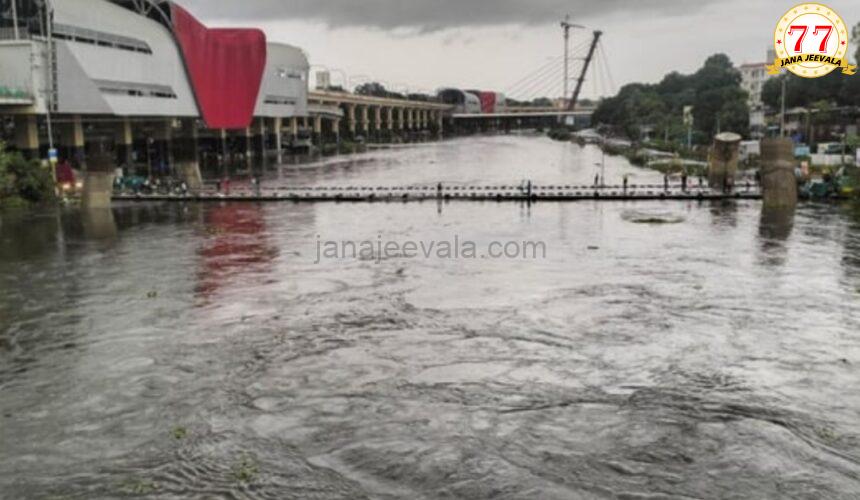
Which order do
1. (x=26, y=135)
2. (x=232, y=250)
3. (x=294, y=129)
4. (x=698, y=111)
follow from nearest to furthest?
(x=232, y=250)
(x=26, y=135)
(x=698, y=111)
(x=294, y=129)

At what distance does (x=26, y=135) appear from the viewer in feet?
Answer: 199

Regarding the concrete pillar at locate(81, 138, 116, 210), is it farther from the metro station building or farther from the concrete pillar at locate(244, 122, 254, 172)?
the concrete pillar at locate(244, 122, 254, 172)

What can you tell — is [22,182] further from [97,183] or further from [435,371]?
[435,371]

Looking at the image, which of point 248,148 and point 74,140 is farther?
point 248,148

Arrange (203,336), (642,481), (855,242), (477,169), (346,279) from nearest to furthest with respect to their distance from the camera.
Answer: (642,481)
(203,336)
(346,279)
(855,242)
(477,169)

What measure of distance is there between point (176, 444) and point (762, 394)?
469 inches

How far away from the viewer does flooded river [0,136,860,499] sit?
13.8 meters

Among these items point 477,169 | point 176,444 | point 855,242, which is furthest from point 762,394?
point 477,169

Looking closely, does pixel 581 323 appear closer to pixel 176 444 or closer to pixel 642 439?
pixel 642 439

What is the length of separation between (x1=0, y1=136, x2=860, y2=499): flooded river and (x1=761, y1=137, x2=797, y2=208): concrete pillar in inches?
415

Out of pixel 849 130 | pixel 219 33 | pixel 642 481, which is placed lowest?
pixel 642 481

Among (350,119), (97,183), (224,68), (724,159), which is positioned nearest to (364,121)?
(350,119)

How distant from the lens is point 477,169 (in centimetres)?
9244
